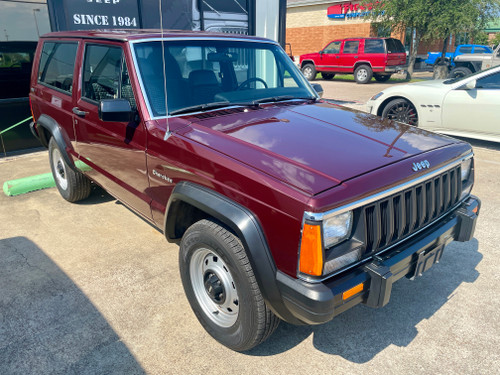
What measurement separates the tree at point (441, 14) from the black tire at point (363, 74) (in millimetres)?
3801

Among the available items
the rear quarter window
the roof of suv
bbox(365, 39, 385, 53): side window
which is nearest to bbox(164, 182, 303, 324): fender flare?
the roof of suv

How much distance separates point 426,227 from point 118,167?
247 cm

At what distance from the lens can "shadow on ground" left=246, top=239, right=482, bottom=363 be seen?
8.63ft

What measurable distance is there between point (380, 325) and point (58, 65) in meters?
4.13

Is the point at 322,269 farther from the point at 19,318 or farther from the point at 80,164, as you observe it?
the point at 80,164

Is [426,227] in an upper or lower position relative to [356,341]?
upper

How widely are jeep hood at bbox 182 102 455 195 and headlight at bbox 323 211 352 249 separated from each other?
0.57 feet

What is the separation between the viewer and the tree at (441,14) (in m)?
18.9

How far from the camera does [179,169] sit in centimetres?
265

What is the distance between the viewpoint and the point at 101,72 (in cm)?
357

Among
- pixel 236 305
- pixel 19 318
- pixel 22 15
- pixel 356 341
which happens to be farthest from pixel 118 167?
pixel 22 15

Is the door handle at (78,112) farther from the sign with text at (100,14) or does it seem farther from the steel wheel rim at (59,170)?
the sign with text at (100,14)

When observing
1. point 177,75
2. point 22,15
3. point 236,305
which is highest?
point 22,15

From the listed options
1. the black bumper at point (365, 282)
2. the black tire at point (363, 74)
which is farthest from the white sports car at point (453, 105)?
the black tire at point (363, 74)
